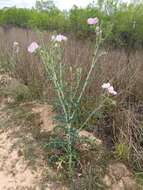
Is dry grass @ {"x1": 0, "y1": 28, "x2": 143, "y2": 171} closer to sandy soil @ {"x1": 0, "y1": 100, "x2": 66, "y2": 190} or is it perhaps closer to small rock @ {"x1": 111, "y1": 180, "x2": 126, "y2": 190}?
small rock @ {"x1": 111, "y1": 180, "x2": 126, "y2": 190}

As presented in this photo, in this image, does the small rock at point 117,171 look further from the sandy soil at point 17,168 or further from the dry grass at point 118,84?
the sandy soil at point 17,168

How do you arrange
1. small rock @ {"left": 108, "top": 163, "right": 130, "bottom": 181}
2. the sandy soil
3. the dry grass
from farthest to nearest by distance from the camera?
the dry grass → small rock @ {"left": 108, "top": 163, "right": 130, "bottom": 181} → the sandy soil

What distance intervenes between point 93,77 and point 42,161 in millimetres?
1333

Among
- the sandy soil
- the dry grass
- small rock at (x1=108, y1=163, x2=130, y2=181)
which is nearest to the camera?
the sandy soil

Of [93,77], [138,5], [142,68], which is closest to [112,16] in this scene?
[138,5]

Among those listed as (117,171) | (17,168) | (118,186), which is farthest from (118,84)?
(17,168)

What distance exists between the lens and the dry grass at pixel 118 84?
3.92 meters

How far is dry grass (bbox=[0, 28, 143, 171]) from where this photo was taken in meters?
3.92

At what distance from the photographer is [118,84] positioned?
4477 millimetres

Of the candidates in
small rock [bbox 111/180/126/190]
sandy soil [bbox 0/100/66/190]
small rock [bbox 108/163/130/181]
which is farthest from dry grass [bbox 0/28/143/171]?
sandy soil [bbox 0/100/66/190]

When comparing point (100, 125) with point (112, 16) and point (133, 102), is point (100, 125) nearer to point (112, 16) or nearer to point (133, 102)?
point (133, 102)

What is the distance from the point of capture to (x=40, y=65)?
16.4 ft

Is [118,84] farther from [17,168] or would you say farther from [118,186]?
[17,168]

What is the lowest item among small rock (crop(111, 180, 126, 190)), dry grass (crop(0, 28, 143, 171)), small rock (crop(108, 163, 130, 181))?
small rock (crop(111, 180, 126, 190))
